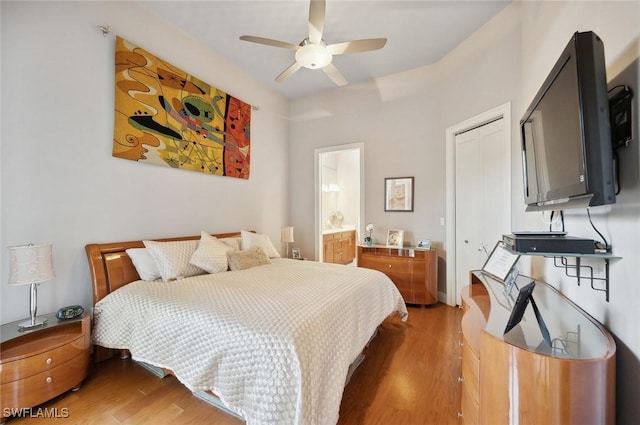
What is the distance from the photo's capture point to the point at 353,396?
173 cm

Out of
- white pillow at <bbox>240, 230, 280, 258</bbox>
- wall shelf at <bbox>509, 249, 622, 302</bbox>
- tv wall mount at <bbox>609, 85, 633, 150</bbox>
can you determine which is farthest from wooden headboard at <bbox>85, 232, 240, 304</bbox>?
tv wall mount at <bbox>609, 85, 633, 150</bbox>

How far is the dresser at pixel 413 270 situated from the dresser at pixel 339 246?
167 cm

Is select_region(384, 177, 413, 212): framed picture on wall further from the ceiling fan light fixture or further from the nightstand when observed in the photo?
the nightstand

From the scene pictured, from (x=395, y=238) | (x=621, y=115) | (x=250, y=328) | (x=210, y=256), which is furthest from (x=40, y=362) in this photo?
(x=395, y=238)

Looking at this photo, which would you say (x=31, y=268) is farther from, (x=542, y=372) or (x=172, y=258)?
(x=542, y=372)

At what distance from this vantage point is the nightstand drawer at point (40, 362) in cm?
146

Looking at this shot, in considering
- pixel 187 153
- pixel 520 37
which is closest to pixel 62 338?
pixel 187 153

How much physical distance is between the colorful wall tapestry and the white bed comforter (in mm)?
1451

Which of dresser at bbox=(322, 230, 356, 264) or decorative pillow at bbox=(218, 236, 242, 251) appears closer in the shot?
decorative pillow at bbox=(218, 236, 242, 251)

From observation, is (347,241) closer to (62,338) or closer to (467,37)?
(467,37)

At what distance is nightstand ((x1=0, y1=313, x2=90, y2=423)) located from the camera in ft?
4.84

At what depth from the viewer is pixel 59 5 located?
2.04 metres

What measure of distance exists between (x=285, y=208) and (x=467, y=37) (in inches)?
143

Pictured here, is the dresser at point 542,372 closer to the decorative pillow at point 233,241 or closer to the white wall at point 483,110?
the white wall at point 483,110
